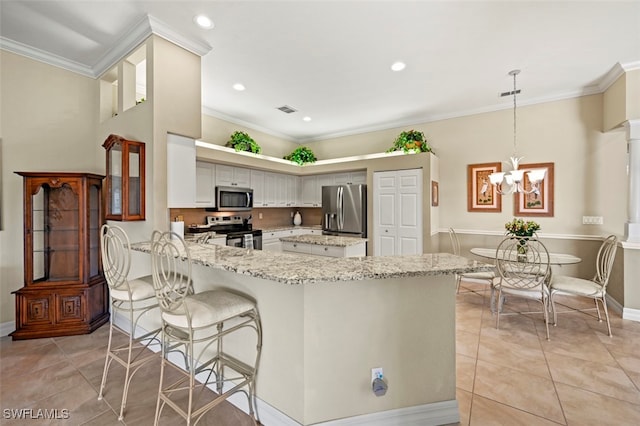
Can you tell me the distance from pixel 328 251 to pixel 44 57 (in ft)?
12.8

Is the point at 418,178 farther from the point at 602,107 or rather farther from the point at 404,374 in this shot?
the point at 404,374

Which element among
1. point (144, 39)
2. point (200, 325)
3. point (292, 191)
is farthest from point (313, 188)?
point (200, 325)

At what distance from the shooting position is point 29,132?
3.05m

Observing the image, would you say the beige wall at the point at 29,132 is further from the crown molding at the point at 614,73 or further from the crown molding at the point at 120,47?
the crown molding at the point at 614,73

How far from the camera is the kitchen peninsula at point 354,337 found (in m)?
1.54

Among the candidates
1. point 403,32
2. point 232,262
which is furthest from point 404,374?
point 403,32

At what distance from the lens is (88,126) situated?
11.2ft

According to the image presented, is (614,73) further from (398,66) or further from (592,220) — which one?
(398,66)

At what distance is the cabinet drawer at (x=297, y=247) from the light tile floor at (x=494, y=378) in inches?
80.5

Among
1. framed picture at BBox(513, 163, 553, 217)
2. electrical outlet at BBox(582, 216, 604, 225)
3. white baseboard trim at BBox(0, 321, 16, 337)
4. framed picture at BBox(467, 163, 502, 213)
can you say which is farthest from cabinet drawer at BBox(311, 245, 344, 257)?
electrical outlet at BBox(582, 216, 604, 225)

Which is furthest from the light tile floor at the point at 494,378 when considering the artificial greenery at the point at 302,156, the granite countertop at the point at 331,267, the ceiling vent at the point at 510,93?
the artificial greenery at the point at 302,156

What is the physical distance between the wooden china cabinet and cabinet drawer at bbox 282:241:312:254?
2.26 meters

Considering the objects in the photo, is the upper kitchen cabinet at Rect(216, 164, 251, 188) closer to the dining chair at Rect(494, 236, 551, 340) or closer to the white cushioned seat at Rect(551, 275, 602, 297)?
the dining chair at Rect(494, 236, 551, 340)

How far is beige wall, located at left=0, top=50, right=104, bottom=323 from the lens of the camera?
2939 mm
